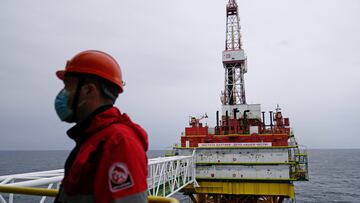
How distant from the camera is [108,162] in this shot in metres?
1.37

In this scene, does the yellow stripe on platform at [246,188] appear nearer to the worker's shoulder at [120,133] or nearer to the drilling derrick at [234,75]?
the drilling derrick at [234,75]

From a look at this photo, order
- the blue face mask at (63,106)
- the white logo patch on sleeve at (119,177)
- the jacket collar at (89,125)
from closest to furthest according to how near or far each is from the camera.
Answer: the white logo patch on sleeve at (119,177) → the jacket collar at (89,125) → the blue face mask at (63,106)

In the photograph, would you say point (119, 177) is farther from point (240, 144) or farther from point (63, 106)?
point (240, 144)

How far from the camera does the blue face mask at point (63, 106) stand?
1.78 m

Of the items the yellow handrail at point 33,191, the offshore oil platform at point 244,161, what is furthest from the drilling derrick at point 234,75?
the yellow handrail at point 33,191

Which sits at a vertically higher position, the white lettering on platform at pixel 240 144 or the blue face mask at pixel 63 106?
the blue face mask at pixel 63 106

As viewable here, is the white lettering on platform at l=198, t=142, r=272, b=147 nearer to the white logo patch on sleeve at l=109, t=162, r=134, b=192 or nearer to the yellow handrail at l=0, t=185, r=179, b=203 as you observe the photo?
the yellow handrail at l=0, t=185, r=179, b=203

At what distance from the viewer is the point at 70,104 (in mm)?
1760

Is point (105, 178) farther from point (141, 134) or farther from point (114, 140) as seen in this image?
point (141, 134)

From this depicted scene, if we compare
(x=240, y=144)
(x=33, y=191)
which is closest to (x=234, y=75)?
(x=240, y=144)

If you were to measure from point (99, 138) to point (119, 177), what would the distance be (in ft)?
1.00

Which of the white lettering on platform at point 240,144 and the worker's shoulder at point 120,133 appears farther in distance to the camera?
the white lettering on platform at point 240,144

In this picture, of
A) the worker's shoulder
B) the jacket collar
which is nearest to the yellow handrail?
the jacket collar

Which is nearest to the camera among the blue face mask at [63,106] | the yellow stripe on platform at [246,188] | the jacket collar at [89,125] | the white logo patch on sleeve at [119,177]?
the white logo patch on sleeve at [119,177]
